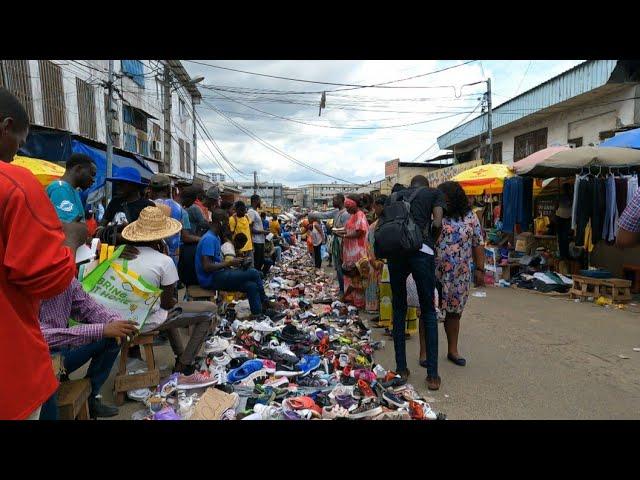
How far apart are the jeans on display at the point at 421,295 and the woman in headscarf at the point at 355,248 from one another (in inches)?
85.1

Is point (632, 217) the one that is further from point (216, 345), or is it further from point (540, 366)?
point (216, 345)

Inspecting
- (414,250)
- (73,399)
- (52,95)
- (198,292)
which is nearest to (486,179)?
(414,250)

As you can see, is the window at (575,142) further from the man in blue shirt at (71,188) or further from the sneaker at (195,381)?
the man in blue shirt at (71,188)

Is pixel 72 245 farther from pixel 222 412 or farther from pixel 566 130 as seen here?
pixel 566 130

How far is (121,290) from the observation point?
9.80ft

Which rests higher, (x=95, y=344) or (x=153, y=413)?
(x=95, y=344)

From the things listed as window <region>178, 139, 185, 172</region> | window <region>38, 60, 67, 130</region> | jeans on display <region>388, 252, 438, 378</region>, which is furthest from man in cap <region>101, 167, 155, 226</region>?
window <region>178, 139, 185, 172</region>

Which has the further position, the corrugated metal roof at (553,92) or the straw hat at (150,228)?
the corrugated metal roof at (553,92)

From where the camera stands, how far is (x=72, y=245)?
9.31 feet

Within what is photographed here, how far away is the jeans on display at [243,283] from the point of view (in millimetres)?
5199

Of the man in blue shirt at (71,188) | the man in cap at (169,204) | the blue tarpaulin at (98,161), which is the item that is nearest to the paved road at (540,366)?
the man in cap at (169,204)

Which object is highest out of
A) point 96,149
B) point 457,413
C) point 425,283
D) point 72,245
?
point 96,149
